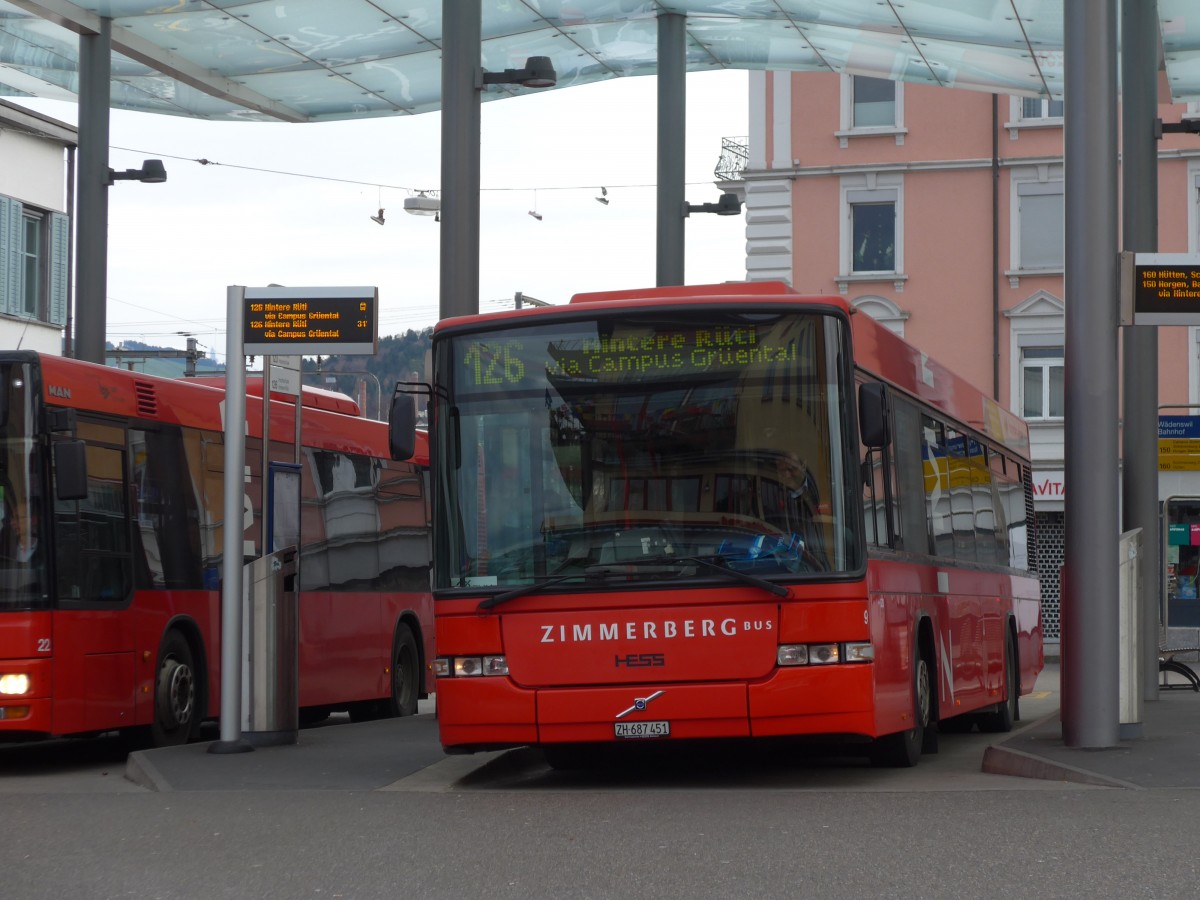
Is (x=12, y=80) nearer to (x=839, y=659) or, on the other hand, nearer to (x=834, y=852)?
(x=839, y=659)

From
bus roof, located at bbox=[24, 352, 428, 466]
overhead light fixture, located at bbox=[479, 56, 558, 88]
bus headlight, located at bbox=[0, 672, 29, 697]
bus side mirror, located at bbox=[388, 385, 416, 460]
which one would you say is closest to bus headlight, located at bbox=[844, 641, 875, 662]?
bus side mirror, located at bbox=[388, 385, 416, 460]

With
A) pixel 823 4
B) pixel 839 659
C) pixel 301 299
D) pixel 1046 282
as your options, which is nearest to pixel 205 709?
pixel 301 299

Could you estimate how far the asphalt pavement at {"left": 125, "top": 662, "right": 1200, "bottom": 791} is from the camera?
37.4 feet

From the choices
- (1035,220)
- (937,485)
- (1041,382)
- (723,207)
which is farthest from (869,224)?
(937,485)

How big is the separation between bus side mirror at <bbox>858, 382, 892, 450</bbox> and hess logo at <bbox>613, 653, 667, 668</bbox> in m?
1.66

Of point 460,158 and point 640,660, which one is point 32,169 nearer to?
point 460,158

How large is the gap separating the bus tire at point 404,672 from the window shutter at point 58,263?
54.6 ft

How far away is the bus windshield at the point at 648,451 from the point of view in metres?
11.3

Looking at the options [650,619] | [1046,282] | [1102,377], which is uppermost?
[1046,282]

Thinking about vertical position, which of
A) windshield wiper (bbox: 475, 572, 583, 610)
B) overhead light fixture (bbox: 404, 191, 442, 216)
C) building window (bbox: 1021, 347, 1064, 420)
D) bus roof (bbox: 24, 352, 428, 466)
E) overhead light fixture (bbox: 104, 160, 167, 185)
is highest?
overhead light fixture (bbox: 404, 191, 442, 216)

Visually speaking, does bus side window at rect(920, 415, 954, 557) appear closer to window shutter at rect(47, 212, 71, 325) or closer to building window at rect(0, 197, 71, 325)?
building window at rect(0, 197, 71, 325)

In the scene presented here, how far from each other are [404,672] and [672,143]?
6.08 m

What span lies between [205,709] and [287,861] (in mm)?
7817

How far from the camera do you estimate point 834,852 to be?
8.52m
